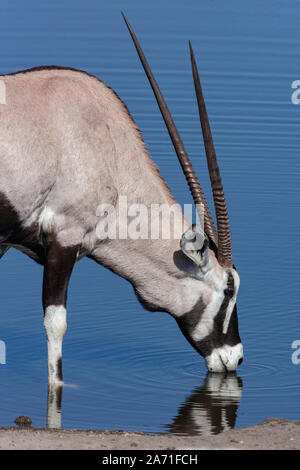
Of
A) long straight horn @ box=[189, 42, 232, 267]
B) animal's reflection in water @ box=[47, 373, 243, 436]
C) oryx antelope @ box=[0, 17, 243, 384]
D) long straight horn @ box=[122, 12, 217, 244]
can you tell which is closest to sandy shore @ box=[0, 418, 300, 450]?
animal's reflection in water @ box=[47, 373, 243, 436]

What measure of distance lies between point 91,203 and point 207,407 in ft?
5.11

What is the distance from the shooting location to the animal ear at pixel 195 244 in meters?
8.48

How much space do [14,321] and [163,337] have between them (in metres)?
1.19

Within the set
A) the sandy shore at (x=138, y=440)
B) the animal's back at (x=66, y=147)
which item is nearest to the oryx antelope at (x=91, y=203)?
the animal's back at (x=66, y=147)

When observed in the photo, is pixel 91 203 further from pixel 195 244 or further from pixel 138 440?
pixel 138 440

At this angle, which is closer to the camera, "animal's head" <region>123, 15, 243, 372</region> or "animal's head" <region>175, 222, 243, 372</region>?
"animal's head" <region>123, 15, 243, 372</region>

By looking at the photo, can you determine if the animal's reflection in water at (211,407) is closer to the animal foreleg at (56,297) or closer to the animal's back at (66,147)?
the animal foreleg at (56,297)

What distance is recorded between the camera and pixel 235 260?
1177 centimetres

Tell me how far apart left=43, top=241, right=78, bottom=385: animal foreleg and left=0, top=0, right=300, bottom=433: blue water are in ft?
0.70

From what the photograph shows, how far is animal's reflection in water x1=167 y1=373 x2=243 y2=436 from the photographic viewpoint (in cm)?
805

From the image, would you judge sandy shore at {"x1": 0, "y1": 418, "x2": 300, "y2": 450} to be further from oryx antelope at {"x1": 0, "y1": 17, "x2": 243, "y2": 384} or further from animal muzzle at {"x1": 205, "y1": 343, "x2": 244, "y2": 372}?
animal muzzle at {"x1": 205, "y1": 343, "x2": 244, "y2": 372}

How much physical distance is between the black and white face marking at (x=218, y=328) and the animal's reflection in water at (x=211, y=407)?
13cm

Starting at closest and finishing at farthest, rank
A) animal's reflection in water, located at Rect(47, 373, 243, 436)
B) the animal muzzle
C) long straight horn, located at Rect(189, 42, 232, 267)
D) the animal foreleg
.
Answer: animal's reflection in water, located at Rect(47, 373, 243, 436) < the animal foreleg < long straight horn, located at Rect(189, 42, 232, 267) < the animal muzzle
